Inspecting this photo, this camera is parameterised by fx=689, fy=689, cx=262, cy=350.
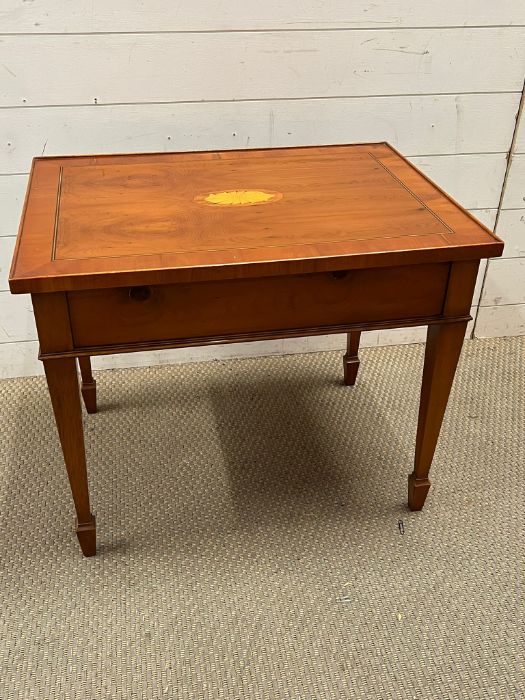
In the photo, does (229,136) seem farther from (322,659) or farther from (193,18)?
(322,659)

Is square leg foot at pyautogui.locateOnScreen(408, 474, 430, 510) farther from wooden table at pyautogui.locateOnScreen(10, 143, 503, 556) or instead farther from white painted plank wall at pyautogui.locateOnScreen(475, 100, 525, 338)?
white painted plank wall at pyautogui.locateOnScreen(475, 100, 525, 338)

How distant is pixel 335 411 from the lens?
5.31 ft

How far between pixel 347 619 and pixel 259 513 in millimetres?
280

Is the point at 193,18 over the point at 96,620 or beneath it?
over

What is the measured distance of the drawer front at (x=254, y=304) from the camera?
99 cm

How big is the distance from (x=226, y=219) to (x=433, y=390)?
462mm

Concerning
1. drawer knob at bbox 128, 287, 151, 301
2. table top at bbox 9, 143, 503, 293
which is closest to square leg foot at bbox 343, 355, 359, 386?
table top at bbox 9, 143, 503, 293

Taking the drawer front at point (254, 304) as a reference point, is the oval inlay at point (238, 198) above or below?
above

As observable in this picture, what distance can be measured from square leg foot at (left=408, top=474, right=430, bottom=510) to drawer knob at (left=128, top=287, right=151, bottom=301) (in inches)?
25.3

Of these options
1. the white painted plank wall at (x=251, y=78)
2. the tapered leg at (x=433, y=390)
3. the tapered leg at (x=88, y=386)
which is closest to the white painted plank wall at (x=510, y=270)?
the white painted plank wall at (x=251, y=78)

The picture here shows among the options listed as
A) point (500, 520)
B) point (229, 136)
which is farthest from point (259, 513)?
point (229, 136)

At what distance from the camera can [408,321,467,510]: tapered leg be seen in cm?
114

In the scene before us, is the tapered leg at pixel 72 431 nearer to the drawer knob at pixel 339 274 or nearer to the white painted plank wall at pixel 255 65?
the drawer knob at pixel 339 274

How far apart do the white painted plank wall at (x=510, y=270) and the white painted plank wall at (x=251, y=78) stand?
9 cm
